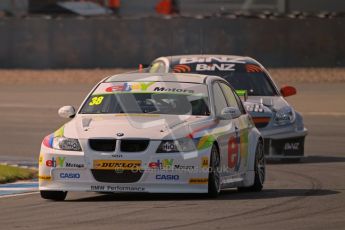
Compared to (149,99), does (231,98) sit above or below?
below

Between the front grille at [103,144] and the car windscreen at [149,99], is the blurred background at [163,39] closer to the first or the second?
the car windscreen at [149,99]

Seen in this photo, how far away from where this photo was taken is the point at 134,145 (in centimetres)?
1265

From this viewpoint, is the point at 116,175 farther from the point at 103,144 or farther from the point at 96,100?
the point at 96,100

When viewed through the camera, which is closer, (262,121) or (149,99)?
(149,99)

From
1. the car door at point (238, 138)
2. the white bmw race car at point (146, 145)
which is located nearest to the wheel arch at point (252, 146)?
the car door at point (238, 138)

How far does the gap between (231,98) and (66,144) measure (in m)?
2.56

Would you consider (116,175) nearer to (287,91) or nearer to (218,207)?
(218,207)

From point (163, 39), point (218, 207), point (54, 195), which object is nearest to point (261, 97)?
point (54, 195)

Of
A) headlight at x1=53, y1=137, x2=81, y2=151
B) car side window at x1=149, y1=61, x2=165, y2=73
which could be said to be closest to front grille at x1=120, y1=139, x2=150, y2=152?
headlight at x1=53, y1=137, x2=81, y2=151

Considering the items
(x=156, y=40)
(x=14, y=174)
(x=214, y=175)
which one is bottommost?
(x=156, y=40)

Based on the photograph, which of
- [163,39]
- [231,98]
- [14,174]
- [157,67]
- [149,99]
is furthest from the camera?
[163,39]

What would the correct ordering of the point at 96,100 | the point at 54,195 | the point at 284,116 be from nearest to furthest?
the point at 54,195, the point at 96,100, the point at 284,116

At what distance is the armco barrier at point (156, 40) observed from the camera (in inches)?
1396

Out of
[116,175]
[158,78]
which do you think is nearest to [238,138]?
[158,78]
